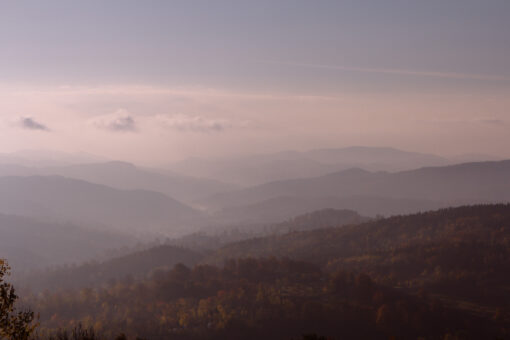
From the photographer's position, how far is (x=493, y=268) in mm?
170625

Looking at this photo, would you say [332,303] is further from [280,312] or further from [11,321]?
[11,321]

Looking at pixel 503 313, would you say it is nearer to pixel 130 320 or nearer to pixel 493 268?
pixel 493 268

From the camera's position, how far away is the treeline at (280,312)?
126438mm

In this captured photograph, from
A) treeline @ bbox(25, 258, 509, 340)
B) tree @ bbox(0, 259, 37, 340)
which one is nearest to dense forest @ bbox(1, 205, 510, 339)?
treeline @ bbox(25, 258, 509, 340)

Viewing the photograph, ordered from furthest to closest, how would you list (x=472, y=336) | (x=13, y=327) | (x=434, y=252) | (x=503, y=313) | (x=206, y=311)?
(x=434, y=252)
(x=206, y=311)
(x=503, y=313)
(x=472, y=336)
(x=13, y=327)

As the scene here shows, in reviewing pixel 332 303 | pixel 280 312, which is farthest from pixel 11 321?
pixel 332 303

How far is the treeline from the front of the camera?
415ft

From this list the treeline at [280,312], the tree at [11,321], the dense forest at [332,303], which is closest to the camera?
the tree at [11,321]

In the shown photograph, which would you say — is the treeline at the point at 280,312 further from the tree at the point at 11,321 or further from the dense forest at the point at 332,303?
the tree at the point at 11,321

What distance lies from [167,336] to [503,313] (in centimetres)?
11618

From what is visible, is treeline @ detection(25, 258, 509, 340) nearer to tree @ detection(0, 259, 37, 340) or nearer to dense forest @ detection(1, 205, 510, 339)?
dense forest @ detection(1, 205, 510, 339)

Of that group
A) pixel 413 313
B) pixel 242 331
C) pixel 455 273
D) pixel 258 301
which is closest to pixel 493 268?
pixel 455 273

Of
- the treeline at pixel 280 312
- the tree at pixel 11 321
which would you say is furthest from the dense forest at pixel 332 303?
the tree at pixel 11 321

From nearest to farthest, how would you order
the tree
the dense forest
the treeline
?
the tree, the treeline, the dense forest
